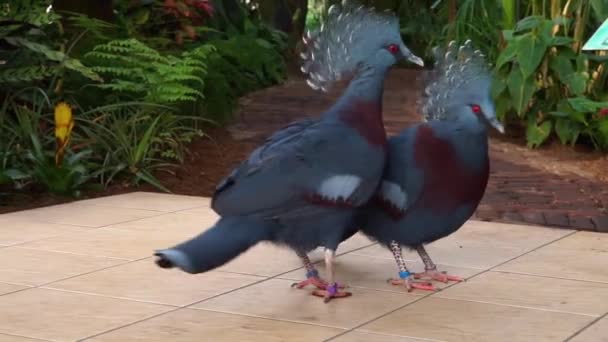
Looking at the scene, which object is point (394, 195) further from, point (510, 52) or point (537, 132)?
point (537, 132)

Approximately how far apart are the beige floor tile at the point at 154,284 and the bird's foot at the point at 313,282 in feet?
0.80

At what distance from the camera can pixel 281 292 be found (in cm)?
446

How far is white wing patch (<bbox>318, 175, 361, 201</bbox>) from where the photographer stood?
413 centimetres

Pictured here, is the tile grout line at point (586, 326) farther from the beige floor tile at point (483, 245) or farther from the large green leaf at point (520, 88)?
the large green leaf at point (520, 88)

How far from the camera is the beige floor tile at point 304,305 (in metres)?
4.07

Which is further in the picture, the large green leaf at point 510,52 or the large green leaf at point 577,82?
the large green leaf at point 510,52

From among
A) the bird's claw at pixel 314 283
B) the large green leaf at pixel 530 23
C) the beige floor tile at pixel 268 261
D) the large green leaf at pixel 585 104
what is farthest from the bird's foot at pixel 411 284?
the large green leaf at pixel 530 23

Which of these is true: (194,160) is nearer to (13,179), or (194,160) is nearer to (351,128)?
(13,179)

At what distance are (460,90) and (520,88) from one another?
357cm

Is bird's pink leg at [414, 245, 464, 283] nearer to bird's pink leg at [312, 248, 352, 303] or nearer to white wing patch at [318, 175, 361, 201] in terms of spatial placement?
bird's pink leg at [312, 248, 352, 303]

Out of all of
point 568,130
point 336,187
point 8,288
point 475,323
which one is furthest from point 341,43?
point 568,130

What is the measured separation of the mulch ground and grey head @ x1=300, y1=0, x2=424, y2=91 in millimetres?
2216

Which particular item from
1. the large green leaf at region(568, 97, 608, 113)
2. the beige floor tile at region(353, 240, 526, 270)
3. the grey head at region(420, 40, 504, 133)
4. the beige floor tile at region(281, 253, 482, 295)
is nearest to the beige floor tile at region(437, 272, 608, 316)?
the beige floor tile at region(281, 253, 482, 295)

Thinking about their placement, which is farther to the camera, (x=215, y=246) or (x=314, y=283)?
(x=314, y=283)
